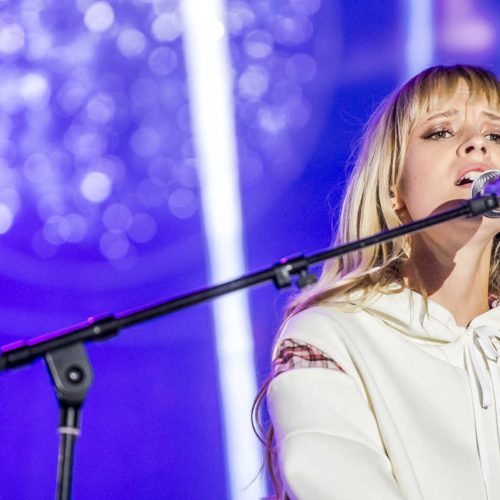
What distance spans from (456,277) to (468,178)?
194 millimetres

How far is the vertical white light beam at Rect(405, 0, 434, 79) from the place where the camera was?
2.36 m

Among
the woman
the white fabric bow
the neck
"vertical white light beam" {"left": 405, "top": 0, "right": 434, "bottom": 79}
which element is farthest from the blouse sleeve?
"vertical white light beam" {"left": 405, "top": 0, "right": 434, "bottom": 79}

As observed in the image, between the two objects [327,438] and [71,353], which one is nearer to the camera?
[71,353]

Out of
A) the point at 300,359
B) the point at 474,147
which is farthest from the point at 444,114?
the point at 300,359

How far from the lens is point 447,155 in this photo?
1.61 meters

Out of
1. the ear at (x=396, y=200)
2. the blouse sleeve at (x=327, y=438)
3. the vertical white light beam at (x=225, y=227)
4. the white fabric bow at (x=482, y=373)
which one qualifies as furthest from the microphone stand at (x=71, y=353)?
the vertical white light beam at (x=225, y=227)

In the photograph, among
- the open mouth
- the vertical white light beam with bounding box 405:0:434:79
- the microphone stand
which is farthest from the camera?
the vertical white light beam with bounding box 405:0:434:79

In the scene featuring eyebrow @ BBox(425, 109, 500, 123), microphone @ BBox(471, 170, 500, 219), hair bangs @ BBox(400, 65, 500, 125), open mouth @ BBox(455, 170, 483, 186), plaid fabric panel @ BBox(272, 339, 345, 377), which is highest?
hair bangs @ BBox(400, 65, 500, 125)

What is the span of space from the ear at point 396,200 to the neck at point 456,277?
8 centimetres

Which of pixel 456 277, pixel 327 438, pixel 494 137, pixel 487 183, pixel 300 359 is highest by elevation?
pixel 494 137

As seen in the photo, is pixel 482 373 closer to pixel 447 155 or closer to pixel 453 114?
pixel 447 155

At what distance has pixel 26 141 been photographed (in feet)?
7.41

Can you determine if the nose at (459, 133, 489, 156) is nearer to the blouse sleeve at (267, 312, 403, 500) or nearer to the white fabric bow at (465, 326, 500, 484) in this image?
the white fabric bow at (465, 326, 500, 484)

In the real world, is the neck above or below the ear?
below
